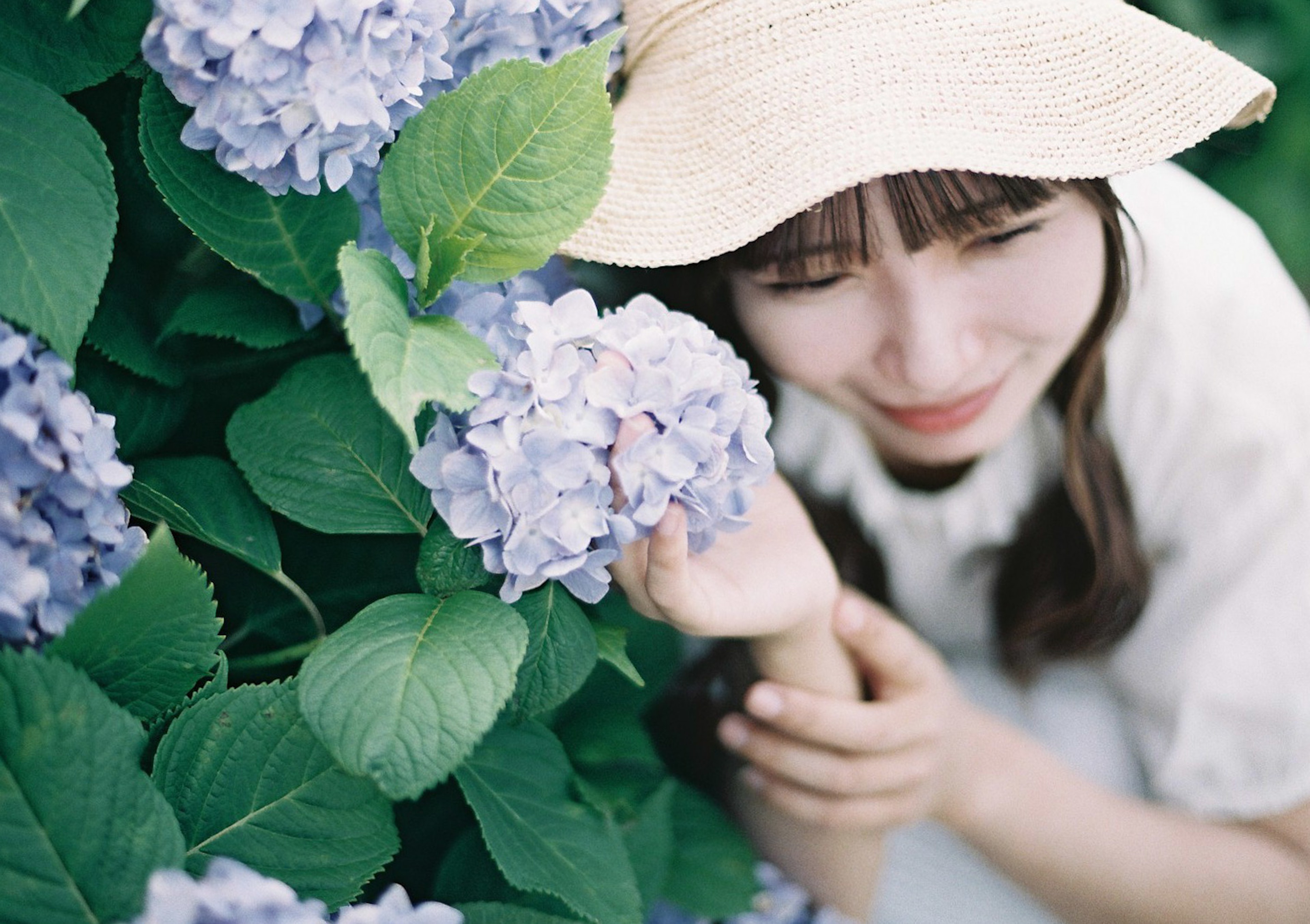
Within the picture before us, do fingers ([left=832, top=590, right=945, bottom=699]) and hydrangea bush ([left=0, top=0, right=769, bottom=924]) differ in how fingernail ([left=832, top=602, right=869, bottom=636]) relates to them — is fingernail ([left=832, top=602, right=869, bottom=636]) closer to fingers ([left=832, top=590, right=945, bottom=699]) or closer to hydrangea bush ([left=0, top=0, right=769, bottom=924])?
fingers ([left=832, top=590, right=945, bottom=699])

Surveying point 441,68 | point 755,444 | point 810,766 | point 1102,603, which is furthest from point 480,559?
point 1102,603

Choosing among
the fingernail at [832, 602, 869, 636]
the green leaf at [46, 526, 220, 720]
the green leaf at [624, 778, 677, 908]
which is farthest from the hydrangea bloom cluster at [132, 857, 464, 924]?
the fingernail at [832, 602, 869, 636]

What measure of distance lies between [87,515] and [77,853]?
18cm

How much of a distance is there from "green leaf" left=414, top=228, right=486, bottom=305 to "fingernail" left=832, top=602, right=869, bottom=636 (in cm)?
62

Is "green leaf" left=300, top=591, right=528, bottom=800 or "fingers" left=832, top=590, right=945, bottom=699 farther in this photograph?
"fingers" left=832, top=590, right=945, bottom=699

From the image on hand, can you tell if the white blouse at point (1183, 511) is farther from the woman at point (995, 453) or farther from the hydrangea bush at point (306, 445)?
the hydrangea bush at point (306, 445)

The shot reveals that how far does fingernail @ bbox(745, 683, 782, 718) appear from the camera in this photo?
1104 mm

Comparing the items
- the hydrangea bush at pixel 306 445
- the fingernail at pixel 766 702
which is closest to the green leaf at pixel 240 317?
the hydrangea bush at pixel 306 445

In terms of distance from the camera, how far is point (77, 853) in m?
0.52

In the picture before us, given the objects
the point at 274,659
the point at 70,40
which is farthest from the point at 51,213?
the point at 274,659

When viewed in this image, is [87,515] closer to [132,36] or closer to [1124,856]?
[132,36]

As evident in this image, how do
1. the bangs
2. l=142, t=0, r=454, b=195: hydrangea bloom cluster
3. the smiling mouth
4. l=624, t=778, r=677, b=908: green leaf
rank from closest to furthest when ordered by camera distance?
1. l=142, t=0, r=454, b=195: hydrangea bloom cluster
2. the bangs
3. l=624, t=778, r=677, b=908: green leaf
4. the smiling mouth

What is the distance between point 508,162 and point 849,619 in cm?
65

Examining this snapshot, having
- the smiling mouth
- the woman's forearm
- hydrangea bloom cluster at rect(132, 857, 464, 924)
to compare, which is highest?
hydrangea bloom cluster at rect(132, 857, 464, 924)
